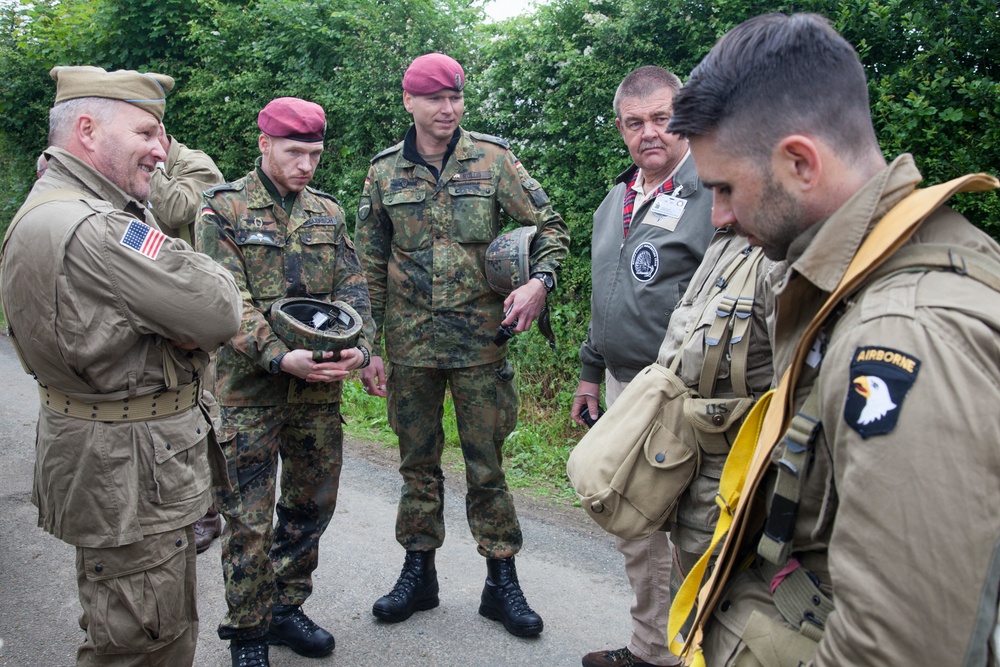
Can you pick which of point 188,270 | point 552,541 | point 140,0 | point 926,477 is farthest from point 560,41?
point 140,0

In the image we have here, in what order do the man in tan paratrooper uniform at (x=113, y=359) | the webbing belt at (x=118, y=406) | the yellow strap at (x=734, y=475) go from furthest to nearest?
the webbing belt at (x=118, y=406), the man in tan paratrooper uniform at (x=113, y=359), the yellow strap at (x=734, y=475)

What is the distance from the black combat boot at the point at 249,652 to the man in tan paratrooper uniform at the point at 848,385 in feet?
7.50

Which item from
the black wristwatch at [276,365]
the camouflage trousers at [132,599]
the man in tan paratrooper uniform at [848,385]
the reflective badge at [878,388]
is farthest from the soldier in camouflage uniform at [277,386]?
the reflective badge at [878,388]

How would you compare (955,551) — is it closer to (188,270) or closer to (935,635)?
(935,635)

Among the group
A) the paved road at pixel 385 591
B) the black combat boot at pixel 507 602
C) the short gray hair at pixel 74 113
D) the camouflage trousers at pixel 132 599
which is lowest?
the paved road at pixel 385 591

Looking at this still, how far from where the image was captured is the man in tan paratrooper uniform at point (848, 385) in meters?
1.10

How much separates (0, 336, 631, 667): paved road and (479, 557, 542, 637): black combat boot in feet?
0.15

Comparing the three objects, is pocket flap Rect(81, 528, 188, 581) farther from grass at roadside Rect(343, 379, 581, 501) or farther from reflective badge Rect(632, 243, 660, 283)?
grass at roadside Rect(343, 379, 581, 501)

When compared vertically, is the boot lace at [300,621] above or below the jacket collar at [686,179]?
below

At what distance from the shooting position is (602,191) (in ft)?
19.1

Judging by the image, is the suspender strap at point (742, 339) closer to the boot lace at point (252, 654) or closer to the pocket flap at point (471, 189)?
the pocket flap at point (471, 189)

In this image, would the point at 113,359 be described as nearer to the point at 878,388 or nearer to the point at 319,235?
the point at 319,235

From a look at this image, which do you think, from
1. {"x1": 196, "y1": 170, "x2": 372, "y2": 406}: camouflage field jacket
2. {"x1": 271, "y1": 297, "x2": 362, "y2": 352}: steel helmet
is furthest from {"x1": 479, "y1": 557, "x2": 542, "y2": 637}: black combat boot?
{"x1": 271, "y1": 297, "x2": 362, "y2": 352}: steel helmet

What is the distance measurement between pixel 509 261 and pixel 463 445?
0.92 meters
